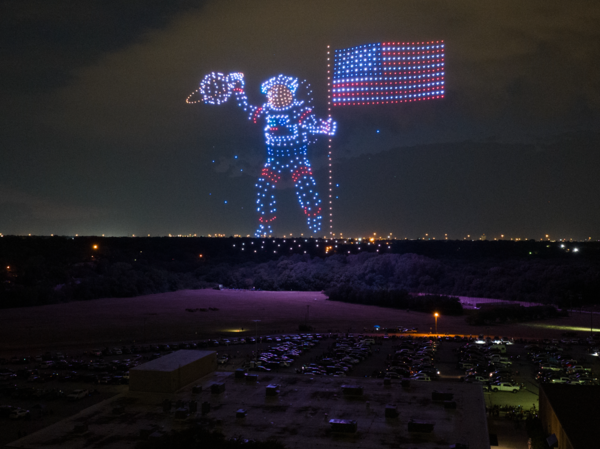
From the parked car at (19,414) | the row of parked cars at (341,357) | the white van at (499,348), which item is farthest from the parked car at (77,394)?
the white van at (499,348)

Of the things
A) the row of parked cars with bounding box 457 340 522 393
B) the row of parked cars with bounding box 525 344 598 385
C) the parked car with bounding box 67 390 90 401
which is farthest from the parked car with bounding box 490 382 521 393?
the parked car with bounding box 67 390 90 401

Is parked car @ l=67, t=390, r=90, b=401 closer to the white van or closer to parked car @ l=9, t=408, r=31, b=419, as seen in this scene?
parked car @ l=9, t=408, r=31, b=419

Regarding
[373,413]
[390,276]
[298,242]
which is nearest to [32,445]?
[373,413]

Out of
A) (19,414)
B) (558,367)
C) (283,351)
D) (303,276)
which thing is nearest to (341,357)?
(283,351)

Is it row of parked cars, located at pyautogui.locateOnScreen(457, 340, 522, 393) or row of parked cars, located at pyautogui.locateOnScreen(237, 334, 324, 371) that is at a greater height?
row of parked cars, located at pyautogui.locateOnScreen(457, 340, 522, 393)

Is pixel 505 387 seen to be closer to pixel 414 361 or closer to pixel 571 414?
pixel 414 361
